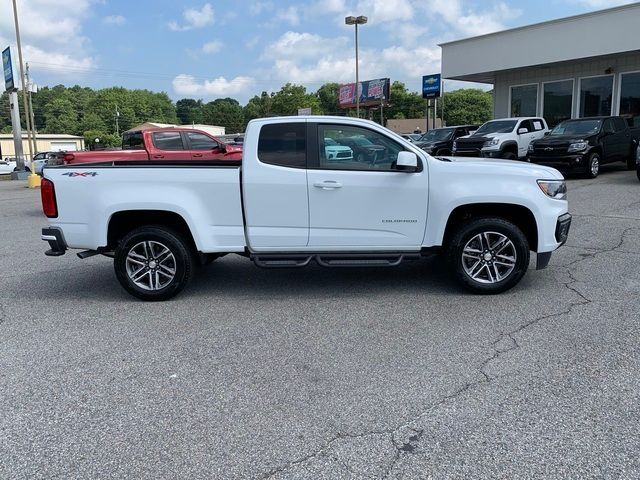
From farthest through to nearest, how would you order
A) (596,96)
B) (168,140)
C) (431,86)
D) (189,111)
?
1. (189,111)
2. (431,86)
3. (596,96)
4. (168,140)

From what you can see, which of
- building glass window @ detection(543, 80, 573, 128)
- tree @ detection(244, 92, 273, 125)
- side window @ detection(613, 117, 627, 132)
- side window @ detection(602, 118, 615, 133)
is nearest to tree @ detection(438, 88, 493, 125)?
tree @ detection(244, 92, 273, 125)

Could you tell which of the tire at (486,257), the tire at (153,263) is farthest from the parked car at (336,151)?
the tire at (153,263)

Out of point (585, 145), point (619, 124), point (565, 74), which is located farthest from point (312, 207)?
point (565, 74)

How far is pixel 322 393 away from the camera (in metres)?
3.73

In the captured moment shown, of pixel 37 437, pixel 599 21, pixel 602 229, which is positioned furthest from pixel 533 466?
pixel 599 21

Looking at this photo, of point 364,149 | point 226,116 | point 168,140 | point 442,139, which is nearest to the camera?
point 364,149

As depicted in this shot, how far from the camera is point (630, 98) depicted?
20547 millimetres

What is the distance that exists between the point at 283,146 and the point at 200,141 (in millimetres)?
8722

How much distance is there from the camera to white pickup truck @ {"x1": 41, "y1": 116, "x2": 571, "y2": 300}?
5586mm

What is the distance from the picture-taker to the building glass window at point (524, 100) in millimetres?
23750

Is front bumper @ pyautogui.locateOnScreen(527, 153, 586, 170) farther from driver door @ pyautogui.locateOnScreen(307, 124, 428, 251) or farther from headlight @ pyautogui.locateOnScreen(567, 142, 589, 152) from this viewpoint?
driver door @ pyautogui.locateOnScreen(307, 124, 428, 251)

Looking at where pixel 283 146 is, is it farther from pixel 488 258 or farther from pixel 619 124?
pixel 619 124

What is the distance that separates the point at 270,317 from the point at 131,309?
1.51m

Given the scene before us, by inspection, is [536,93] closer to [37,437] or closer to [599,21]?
[599,21]
